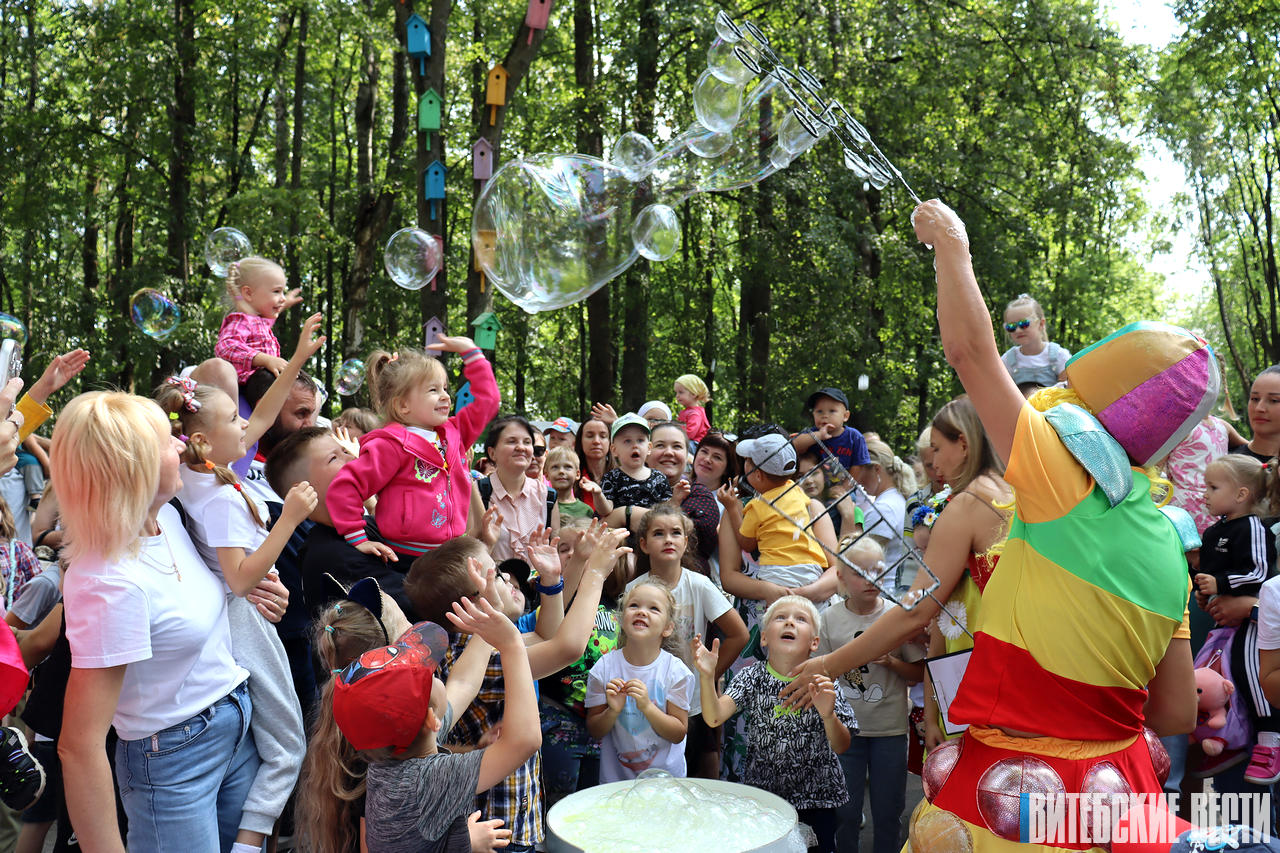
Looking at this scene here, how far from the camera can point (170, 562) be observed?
288cm

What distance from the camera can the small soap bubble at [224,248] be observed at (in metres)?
6.56

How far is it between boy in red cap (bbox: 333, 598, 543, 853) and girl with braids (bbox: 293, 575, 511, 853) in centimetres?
10

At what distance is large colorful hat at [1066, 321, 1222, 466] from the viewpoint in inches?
93.0

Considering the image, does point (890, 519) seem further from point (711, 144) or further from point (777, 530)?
point (711, 144)

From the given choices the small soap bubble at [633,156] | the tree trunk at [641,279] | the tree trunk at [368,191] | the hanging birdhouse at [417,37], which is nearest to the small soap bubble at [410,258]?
the small soap bubble at [633,156]

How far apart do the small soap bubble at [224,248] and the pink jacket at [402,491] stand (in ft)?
8.51

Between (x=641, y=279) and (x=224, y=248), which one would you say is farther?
(x=641, y=279)

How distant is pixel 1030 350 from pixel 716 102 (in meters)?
3.45

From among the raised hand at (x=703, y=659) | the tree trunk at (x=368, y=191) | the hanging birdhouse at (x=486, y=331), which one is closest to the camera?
the raised hand at (x=703, y=659)

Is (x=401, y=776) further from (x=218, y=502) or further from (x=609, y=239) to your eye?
(x=609, y=239)

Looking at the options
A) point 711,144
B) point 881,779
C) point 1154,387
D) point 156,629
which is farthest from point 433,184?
point 1154,387

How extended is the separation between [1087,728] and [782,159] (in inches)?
146

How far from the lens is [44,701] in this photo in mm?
3520

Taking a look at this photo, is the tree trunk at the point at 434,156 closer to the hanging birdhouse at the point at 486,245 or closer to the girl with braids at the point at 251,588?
the hanging birdhouse at the point at 486,245
